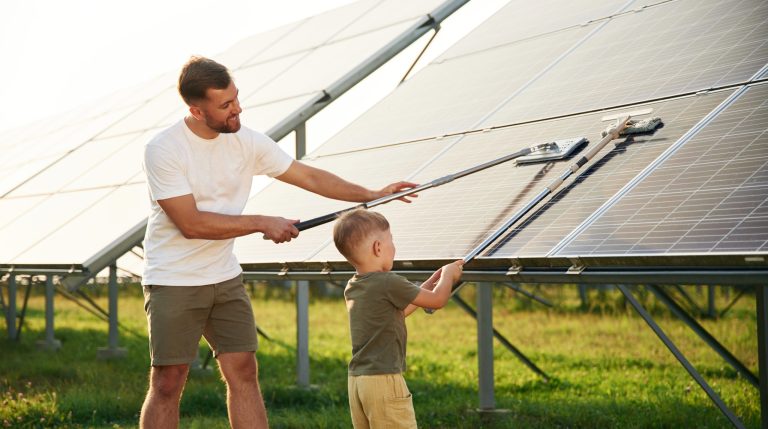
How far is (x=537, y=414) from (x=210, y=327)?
3.06 m

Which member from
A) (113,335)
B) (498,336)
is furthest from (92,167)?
(498,336)

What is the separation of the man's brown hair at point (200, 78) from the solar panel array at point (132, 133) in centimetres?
346

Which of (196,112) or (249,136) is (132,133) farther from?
(196,112)

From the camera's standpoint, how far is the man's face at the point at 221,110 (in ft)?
15.0

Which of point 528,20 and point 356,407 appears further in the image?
point 528,20

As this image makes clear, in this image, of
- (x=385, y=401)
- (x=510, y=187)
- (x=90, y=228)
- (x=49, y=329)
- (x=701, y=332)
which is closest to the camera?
(x=385, y=401)

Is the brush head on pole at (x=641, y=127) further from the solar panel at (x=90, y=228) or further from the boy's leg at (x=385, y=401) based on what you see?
the solar panel at (x=90, y=228)

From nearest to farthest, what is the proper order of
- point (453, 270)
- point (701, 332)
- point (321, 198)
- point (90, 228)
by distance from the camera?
point (453, 270) → point (701, 332) → point (321, 198) → point (90, 228)

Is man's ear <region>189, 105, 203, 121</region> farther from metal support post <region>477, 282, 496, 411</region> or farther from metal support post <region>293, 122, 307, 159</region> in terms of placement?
metal support post <region>293, 122, 307, 159</region>

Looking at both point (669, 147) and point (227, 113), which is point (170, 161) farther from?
point (669, 147)

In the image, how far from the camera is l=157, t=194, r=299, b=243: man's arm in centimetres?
457

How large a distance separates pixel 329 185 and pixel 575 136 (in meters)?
1.38

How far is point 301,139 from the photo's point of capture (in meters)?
8.82

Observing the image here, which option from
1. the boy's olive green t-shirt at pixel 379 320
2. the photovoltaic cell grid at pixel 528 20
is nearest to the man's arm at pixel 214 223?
the boy's olive green t-shirt at pixel 379 320
